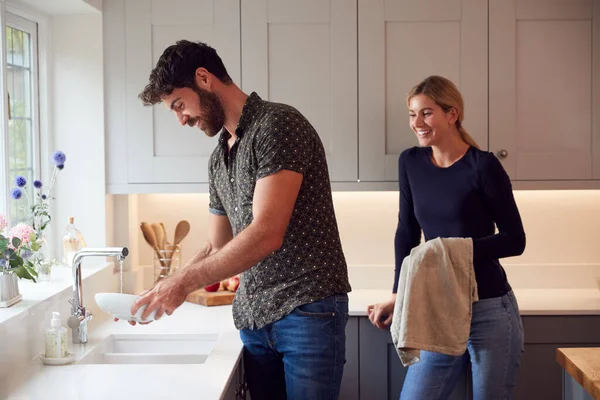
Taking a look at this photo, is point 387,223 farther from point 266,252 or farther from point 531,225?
point 266,252

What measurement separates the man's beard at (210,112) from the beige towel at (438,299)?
0.77 metres

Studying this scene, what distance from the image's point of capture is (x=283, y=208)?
6.44 ft

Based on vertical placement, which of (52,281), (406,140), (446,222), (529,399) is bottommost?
(529,399)

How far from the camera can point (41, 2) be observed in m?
2.97

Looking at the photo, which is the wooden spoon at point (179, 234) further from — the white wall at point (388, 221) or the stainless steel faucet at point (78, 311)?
the stainless steel faucet at point (78, 311)

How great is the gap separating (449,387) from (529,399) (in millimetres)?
601

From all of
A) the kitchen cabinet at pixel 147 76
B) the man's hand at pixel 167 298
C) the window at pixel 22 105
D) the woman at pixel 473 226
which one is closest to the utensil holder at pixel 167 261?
the kitchen cabinet at pixel 147 76

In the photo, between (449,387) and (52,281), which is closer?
(449,387)

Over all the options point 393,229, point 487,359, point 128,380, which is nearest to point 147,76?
point 393,229

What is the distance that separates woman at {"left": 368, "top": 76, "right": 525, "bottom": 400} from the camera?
2.46m

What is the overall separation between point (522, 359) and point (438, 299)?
2.30 ft

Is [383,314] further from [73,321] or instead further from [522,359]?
[73,321]

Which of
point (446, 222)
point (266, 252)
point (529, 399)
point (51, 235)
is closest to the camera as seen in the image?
point (266, 252)

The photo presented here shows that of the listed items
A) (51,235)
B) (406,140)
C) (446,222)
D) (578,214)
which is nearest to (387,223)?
(406,140)
